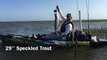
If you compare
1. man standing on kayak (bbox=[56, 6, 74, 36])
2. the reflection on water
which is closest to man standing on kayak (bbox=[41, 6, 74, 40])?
man standing on kayak (bbox=[56, 6, 74, 36])

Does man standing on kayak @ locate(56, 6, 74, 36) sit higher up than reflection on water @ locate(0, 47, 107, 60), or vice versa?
man standing on kayak @ locate(56, 6, 74, 36)

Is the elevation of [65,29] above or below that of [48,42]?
above

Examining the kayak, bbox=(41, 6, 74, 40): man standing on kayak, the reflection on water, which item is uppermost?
bbox=(41, 6, 74, 40): man standing on kayak

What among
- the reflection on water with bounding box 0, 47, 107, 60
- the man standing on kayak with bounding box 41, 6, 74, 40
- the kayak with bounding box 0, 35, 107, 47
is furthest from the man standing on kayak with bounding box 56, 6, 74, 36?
the reflection on water with bounding box 0, 47, 107, 60

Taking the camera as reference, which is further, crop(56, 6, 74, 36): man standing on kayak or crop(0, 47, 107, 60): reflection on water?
crop(56, 6, 74, 36): man standing on kayak

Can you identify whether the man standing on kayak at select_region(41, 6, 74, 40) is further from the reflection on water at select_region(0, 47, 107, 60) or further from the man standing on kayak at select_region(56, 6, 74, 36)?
the reflection on water at select_region(0, 47, 107, 60)

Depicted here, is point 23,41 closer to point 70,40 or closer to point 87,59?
point 70,40

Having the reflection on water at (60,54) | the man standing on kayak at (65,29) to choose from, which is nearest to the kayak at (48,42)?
the reflection on water at (60,54)

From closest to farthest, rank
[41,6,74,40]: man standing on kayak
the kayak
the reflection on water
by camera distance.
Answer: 1. the reflection on water
2. the kayak
3. [41,6,74,40]: man standing on kayak

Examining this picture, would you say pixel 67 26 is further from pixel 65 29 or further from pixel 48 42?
pixel 48 42

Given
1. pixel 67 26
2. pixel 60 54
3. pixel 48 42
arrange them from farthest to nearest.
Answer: pixel 67 26
pixel 48 42
pixel 60 54

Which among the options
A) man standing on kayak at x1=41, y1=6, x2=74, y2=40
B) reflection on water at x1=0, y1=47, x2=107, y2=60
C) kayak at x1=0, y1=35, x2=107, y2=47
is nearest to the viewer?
reflection on water at x1=0, y1=47, x2=107, y2=60

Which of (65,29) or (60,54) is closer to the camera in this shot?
(60,54)

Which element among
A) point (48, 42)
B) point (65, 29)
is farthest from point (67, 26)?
point (48, 42)
